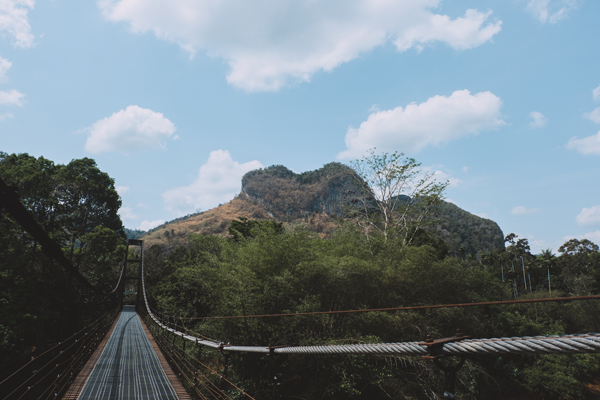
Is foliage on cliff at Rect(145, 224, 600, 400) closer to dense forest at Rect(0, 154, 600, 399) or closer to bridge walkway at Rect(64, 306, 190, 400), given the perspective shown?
→ dense forest at Rect(0, 154, 600, 399)

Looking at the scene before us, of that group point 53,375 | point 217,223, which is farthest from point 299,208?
point 53,375

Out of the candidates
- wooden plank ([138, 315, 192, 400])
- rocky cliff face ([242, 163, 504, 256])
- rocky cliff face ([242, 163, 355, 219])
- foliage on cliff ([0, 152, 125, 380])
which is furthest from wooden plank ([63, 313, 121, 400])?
rocky cliff face ([242, 163, 355, 219])

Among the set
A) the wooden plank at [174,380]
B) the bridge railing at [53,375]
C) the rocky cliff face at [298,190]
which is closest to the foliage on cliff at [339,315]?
the wooden plank at [174,380]

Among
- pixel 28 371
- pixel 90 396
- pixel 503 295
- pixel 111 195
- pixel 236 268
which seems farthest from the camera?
pixel 111 195

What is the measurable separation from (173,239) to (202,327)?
4614cm

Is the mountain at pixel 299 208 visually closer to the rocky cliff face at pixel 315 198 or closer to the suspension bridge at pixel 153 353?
the rocky cliff face at pixel 315 198

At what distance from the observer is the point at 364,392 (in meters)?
8.15

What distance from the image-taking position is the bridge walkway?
447 centimetres

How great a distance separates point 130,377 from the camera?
17.5 ft

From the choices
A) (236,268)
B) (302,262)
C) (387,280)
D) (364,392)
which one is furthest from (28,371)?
(387,280)

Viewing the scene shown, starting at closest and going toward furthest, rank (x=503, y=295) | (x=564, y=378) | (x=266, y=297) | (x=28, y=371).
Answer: (x=266, y=297) → (x=28, y=371) → (x=564, y=378) → (x=503, y=295)

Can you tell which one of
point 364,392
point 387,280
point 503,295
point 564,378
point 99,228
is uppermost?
point 99,228

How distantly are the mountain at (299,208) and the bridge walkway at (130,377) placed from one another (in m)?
51.5

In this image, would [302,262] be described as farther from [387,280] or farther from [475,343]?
[475,343]
